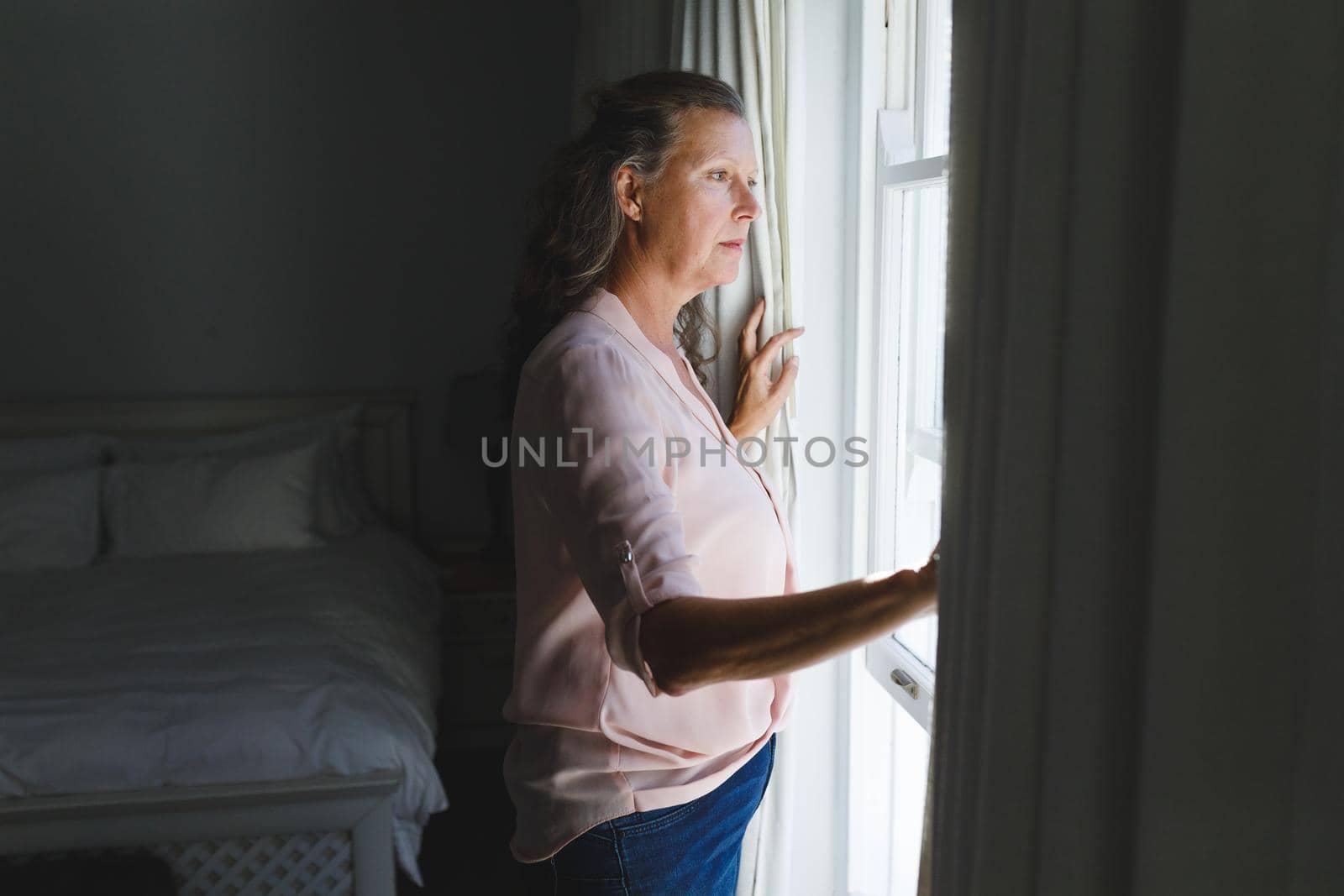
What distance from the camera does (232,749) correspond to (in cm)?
211

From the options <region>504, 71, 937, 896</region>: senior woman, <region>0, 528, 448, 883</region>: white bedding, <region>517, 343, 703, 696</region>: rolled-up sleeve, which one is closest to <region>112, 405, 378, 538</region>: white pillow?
<region>0, 528, 448, 883</region>: white bedding

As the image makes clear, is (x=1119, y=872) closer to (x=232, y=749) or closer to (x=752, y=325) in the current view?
(x=752, y=325)

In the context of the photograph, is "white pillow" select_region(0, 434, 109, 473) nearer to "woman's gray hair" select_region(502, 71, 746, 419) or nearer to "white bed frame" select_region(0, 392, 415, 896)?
"white bed frame" select_region(0, 392, 415, 896)

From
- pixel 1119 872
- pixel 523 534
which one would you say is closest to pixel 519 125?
pixel 523 534

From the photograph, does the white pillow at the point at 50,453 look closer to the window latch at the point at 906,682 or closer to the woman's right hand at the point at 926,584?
the window latch at the point at 906,682

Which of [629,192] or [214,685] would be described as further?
[214,685]

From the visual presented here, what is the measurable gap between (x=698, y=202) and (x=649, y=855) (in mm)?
769

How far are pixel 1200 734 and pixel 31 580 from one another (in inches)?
131

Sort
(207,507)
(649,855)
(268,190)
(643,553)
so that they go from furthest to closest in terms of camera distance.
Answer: (268,190), (207,507), (649,855), (643,553)

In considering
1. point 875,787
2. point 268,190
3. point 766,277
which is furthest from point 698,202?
point 268,190

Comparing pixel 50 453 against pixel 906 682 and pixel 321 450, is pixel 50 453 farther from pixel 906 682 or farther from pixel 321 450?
pixel 906 682

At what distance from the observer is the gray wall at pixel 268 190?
365cm

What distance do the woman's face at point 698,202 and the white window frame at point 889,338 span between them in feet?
1.27

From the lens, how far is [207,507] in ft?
11.0
